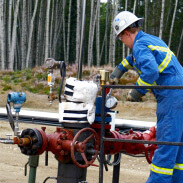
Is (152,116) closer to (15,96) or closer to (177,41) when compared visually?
(15,96)

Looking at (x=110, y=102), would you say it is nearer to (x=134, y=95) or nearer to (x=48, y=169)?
(x=134, y=95)

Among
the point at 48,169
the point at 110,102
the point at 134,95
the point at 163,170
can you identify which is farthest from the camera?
the point at 48,169

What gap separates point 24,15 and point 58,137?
28.2 m

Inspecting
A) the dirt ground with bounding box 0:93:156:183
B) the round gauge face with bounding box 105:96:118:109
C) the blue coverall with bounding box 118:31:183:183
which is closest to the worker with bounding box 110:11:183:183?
the blue coverall with bounding box 118:31:183:183

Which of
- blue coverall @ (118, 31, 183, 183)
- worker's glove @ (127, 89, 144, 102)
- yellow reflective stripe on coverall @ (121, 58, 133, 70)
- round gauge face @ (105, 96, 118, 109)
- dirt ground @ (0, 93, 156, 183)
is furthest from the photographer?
dirt ground @ (0, 93, 156, 183)

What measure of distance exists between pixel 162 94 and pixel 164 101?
69 millimetres

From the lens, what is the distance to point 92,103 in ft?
12.6

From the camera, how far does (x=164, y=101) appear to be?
3.80 meters

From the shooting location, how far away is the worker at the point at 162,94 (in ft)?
12.2

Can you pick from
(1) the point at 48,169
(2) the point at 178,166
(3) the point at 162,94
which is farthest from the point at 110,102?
(1) the point at 48,169

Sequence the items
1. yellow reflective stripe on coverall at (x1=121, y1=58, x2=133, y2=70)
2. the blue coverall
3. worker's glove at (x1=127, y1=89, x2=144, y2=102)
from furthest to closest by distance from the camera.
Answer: yellow reflective stripe on coverall at (x1=121, y1=58, x2=133, y2=70) < worker's glove at (x1=127, y1=89, x2=144, y2=102) < the blue coverall

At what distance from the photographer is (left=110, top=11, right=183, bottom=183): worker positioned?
3.71 m

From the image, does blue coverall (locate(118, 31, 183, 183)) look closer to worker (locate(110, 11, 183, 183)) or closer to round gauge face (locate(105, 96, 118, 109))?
worker (locate(110, 11, 183, 183))

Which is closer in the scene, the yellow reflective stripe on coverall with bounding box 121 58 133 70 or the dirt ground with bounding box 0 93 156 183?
the yellow reflective stripe on coverall with bounding box 121 58 133 70
